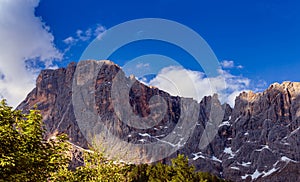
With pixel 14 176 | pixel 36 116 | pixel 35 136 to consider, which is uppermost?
pixel 36 116

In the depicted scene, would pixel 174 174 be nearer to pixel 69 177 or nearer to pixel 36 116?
pixel 69 177

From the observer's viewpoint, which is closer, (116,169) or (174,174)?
(116,169)

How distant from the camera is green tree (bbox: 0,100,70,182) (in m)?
18.5

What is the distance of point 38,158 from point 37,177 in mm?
1465

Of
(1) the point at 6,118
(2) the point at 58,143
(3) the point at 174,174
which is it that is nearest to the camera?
(1) the point at 6,118

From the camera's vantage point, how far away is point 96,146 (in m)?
29.1

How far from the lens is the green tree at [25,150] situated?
728 inches

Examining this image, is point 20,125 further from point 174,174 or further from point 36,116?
point 174,174

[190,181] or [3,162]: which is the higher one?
[190,181]

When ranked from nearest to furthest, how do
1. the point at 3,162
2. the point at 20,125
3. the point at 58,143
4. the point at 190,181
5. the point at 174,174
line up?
the point at 3,162
the point at 20,125
the point at 58,143
the point at 190,181
the point at 174,174

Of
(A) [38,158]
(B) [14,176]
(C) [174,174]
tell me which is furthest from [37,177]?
(C) [174,174]

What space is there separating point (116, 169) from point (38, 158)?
33.6ft

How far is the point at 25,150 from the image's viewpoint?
1970cm

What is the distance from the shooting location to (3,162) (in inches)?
672
